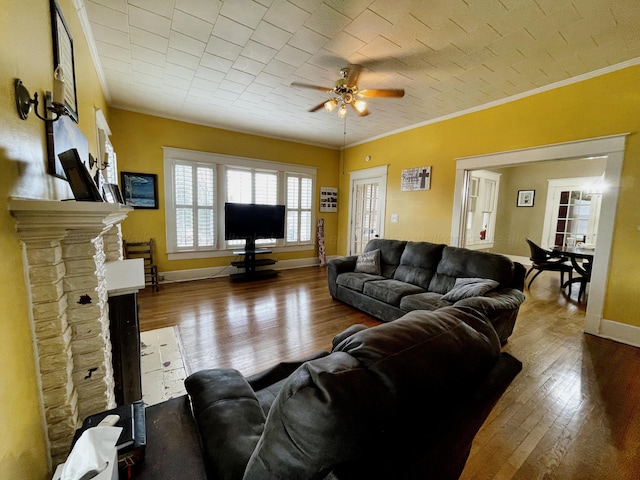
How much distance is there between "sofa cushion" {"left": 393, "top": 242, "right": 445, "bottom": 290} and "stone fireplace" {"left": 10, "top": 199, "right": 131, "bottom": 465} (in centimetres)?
305

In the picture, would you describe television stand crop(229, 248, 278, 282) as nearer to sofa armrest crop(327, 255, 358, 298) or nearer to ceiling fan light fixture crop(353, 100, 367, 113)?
sofa armrest crop(327, 255, 358, 298)

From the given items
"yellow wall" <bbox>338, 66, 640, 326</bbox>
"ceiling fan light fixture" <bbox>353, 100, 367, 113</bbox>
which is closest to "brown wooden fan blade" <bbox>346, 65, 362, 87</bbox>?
"ceiling fan light fixture" <bbox>353, 100, 367, 113</bbox>

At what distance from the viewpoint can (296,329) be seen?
2.99m

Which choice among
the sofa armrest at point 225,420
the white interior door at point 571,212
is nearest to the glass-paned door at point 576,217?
the white interior door at point 571,212

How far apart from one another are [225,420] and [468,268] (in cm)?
283

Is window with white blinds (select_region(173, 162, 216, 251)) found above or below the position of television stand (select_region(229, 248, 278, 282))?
above

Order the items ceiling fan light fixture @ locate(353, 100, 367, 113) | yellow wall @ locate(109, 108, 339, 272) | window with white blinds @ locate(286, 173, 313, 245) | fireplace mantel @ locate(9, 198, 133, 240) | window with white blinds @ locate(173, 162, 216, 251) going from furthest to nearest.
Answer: window with white blinds @ locate(286, 173, 313, 245), window with white blinds @ locate(173, 162, 216, 251), yellow wall @ locate(109, 108, 339, 272), ceiling fan light fixture @ locate(353, 100, 367, 113), fireplace mantel @ locate(9, 198, 133, 240)

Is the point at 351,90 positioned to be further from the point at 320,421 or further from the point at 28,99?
the point at 320,421

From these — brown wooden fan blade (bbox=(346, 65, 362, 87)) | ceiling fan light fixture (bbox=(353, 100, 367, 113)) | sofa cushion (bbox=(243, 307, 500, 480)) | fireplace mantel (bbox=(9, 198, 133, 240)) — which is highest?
brown wooden fan blade (bbox=(346, 65, 362, 87))

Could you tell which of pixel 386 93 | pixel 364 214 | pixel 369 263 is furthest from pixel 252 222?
pixel 386 93

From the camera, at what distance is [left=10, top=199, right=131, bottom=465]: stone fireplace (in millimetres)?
1002

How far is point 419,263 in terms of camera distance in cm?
341

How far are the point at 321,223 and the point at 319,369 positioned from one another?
583 cm

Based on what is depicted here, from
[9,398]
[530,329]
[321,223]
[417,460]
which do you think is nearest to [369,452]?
[417,460]
